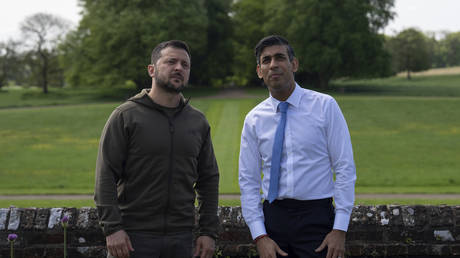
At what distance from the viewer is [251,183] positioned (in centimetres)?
325

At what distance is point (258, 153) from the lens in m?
3.32

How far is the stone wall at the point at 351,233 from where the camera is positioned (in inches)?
155

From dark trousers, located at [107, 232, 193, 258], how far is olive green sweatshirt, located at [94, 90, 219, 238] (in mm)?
46

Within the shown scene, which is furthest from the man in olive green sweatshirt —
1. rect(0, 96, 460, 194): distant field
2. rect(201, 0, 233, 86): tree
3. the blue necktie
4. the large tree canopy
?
rect(201, 0, 233, 86): tree

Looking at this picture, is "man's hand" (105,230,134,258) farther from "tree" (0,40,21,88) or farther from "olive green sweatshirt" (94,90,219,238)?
"tree" (0,40,21,88)

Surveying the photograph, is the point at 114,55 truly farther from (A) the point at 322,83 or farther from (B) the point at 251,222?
(B) the point at 251,222

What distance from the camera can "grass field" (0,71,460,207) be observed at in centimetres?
1396

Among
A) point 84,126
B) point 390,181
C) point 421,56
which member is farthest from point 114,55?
point 421,56

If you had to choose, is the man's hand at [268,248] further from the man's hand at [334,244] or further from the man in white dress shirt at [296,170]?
the man's hand at [334,244]

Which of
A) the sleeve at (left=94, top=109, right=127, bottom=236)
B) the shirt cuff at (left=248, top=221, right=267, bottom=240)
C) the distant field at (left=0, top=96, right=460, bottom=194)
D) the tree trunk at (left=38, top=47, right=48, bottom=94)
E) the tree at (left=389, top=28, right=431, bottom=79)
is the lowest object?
the distant field at (left=0, top=96, right=460, bottom=194)

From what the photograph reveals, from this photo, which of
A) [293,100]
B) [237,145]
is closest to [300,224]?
[293,100]

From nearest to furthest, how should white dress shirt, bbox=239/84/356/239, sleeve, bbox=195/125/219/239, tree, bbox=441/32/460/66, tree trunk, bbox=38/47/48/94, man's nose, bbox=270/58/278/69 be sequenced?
white dress shirt, bbox=239/84/356/239, man's nose, bbox=270/58/278/69, sleeve, bbox=195/125/219/239, tree trunk, bbox=38/47/48/94, tree, bbox=441/32/460/66

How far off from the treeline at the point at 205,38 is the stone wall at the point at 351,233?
134ft

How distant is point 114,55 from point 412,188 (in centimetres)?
3856
